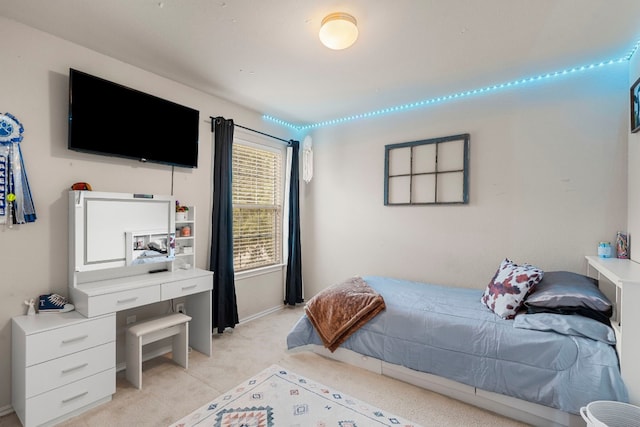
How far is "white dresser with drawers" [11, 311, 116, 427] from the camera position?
5.92 feet

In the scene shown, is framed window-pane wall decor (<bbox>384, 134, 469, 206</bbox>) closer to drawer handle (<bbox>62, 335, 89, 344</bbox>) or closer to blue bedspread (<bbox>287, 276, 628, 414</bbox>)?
blue bedspread (<bbox>287, 276, 628, 414</bbox>)

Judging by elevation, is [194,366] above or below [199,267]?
below

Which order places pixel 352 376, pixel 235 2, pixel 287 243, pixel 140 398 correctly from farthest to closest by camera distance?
1. pixel 287 243
2. pixel 352 376
3. pixel 140 398
4. pixel 235 2

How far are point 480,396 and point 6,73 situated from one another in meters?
3.97

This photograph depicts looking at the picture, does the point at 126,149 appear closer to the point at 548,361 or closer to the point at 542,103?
the point at 548,361

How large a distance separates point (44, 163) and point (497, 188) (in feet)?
13.0

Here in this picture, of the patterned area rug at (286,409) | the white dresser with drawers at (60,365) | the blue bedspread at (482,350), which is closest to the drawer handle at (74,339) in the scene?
the white dresser with drawers at (60,365)

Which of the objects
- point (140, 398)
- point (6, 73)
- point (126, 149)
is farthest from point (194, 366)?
point (6, 73)

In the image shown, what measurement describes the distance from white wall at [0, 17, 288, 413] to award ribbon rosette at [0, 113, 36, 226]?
0.07 meters

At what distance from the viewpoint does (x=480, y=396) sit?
207cm

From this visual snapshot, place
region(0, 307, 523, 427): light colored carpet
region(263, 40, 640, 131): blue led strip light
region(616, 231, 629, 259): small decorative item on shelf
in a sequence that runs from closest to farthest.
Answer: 1. region(0, 307, 523, 427): light colored carpet
2. region(616, 231, 629, 259): small decorative item on shelf
3. region(263, 40, 640, 131): blue led strip light

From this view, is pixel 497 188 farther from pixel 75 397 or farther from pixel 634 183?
pixel 75 397

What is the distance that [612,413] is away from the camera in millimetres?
1576

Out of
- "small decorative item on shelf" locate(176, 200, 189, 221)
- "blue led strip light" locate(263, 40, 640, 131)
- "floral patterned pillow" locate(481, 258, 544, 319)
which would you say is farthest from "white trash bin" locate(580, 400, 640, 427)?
"small decorative item on shelf" locate(176, 200, 189, 221)
